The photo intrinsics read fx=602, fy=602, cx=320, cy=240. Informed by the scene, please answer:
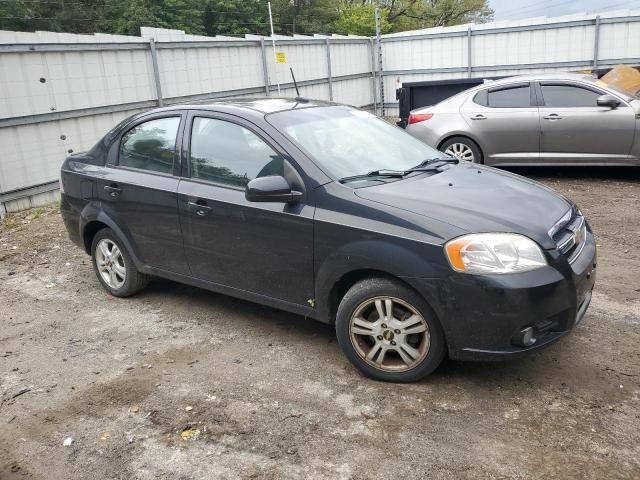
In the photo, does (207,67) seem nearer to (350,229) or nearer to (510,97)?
(510,97)

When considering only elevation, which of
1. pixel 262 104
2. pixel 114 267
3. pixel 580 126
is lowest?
pixel 114 267

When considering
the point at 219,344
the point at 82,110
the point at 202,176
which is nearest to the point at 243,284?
the point at 219,344

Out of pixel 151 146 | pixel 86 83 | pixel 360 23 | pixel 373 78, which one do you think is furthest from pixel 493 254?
pixel 360 23

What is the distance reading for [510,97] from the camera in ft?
29.3

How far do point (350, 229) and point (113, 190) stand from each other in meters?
2.34

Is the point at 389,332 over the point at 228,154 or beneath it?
beneath

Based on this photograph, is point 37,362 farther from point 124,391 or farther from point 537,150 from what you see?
point 537,150

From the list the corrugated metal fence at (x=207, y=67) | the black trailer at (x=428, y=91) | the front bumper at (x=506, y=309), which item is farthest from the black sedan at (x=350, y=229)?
the black trailer at (x=428, y=91)

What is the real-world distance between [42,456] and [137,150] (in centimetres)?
256

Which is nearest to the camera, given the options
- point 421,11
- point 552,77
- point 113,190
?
point 113,190

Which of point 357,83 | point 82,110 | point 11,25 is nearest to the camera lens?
point 82,110

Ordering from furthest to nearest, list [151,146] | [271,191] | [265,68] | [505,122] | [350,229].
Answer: [265,68], [505,122], [151,146], [271,191], [350,229]

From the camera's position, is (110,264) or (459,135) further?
(459,135)

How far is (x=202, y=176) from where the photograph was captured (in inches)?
172
